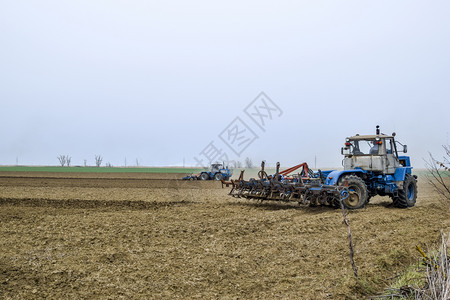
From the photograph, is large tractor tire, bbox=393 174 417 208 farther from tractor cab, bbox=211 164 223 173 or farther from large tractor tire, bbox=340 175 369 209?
tractor cab, bbox=211 164 223 173

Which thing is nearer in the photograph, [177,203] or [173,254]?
[173,254]

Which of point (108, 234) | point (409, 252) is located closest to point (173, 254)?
point (108, 234)

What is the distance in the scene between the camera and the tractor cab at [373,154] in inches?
513

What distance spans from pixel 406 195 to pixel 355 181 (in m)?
2.40

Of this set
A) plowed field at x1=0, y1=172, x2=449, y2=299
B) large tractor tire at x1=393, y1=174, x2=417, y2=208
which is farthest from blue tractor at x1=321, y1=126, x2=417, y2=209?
plowed field at x1=0, y1=172, x2=449, y2=299

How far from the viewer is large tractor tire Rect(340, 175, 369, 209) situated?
12336mm

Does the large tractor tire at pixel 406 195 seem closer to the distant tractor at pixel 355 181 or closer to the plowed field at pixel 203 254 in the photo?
the distant tractor at pixel 355 181

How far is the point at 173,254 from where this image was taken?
733 cm

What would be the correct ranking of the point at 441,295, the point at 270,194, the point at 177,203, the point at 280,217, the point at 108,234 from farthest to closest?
the point at 177,203
the point at 270,194
the point at 280,217
the point at 108,234
the point at 441,295

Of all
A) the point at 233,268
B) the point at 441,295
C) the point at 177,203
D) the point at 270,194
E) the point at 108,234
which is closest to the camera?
the point at 441,295

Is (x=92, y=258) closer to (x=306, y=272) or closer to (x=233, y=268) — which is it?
(x=233, y=268)

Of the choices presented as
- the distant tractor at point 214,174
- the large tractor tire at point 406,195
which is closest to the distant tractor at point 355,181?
the large tractor tire at point 406,195

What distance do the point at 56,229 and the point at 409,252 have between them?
7.32 metres

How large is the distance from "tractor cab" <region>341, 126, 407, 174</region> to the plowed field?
77.2 inches
